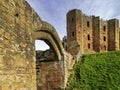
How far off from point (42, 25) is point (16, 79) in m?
3.65

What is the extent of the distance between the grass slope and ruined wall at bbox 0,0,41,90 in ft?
25.3

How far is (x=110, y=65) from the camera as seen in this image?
50.5ft

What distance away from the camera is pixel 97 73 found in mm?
14727

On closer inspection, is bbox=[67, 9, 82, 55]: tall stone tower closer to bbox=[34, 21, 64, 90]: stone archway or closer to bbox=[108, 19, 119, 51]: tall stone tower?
bbox=[108, 19, 119, 51]: tall stone tower

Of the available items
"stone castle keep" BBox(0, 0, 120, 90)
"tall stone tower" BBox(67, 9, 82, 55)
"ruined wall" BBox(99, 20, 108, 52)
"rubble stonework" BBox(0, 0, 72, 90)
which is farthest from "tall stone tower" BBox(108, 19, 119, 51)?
"rubble stonework" BBox(0, 0, 72, 90)

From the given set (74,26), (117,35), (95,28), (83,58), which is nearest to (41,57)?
(83,58)

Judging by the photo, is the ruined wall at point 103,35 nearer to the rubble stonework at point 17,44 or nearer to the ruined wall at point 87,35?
the ruined wall at point 87,35

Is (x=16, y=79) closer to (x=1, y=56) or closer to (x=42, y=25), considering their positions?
(x=1, y=56)

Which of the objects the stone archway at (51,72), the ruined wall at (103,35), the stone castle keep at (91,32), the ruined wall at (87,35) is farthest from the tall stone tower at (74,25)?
the stone archway at (51,72)

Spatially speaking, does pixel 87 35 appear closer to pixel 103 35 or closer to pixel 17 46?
pixel 103 35

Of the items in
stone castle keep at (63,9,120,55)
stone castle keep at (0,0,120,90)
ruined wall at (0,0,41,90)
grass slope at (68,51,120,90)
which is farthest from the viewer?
stone castle keep at (63,9,120,55)

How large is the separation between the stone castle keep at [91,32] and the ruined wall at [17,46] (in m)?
27.0

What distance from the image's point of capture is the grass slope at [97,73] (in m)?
13.3

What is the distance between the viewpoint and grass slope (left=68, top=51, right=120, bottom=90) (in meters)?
13.3
